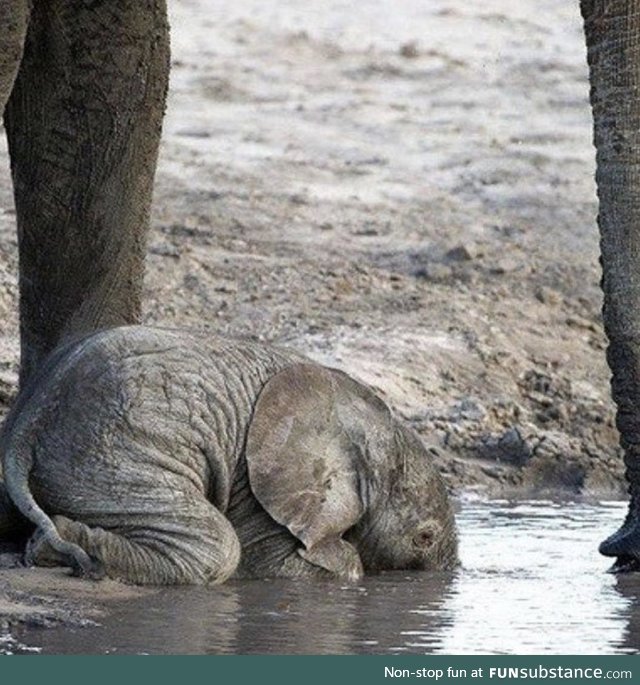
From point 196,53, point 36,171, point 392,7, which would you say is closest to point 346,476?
point 36,171

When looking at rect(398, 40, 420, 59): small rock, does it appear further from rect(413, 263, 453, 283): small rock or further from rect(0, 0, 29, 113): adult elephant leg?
rect(0, 0, 29, 113): adult elephant leg

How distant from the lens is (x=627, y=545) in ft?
24.2

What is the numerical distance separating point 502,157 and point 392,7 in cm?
288

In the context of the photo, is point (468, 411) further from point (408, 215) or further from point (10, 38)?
point (10, 38)

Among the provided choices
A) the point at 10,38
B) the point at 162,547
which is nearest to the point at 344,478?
the point at 162,547

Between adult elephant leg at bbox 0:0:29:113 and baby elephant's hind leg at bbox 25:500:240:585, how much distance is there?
44.0 inches

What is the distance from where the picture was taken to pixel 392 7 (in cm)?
1641

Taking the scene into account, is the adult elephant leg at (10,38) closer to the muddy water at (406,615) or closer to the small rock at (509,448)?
the muddy water at (406,615)

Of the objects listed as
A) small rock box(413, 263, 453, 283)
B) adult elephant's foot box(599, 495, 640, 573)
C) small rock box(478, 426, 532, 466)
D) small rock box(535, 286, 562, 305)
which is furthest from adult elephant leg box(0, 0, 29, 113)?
small rock box(535, 286, 562, 305)

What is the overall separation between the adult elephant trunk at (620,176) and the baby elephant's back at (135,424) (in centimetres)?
96

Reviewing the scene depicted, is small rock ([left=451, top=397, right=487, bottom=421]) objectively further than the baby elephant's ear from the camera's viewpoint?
Yes

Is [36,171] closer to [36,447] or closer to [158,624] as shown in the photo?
[36,447]

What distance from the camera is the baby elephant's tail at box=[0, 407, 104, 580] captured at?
22.0 ft

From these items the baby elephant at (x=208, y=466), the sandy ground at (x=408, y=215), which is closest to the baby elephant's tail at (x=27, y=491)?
the baby elephant at (x=208, y=466)
